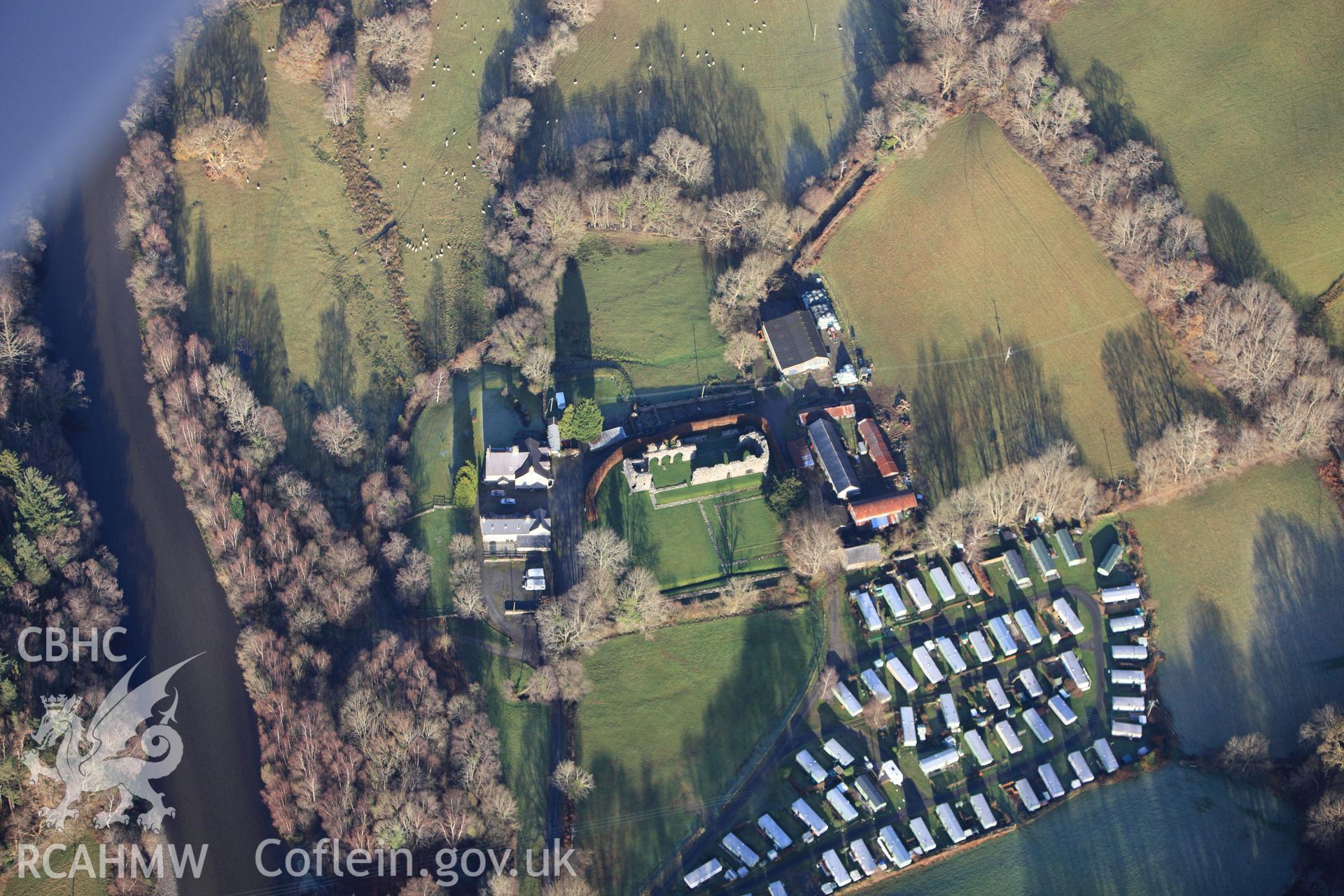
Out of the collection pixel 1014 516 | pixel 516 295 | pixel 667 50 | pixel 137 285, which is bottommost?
pixel 1014 516

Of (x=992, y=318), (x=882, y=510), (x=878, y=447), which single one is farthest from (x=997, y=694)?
(x=992, y=318)

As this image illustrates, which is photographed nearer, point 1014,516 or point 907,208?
point 1014,516

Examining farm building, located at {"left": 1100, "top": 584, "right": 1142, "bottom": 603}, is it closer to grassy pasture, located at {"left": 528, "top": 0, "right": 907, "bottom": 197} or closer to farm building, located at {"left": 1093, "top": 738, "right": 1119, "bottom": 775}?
farm building, located at {"left": 1093, "top": 738, "right": 1119, "bottom": 775}

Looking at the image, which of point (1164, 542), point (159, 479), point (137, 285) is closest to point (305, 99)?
point (137, 285)

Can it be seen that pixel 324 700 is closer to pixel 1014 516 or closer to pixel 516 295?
pixel 516 295

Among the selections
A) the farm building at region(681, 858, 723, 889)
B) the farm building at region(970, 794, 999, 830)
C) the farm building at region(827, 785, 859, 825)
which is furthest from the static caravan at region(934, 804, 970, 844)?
the farm building at region(681, 858, 723, 889)
